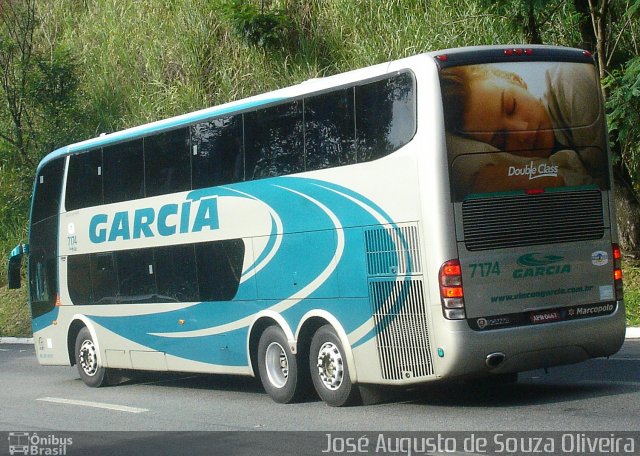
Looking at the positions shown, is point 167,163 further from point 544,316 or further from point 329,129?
point 544,316

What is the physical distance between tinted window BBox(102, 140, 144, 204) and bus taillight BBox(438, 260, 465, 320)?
5898 millimetres

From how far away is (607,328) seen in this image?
1111 cm

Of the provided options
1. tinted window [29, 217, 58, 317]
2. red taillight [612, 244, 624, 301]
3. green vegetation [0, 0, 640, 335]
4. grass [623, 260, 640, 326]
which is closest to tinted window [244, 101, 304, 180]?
red taillight [612, 244, 624, 301]

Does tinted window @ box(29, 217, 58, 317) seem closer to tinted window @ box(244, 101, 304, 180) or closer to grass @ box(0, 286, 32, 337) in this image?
tinted window @ box(244, 101, 304, 180)

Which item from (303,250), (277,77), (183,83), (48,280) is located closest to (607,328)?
(303,250)

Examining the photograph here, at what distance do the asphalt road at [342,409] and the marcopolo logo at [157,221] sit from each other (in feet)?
7.19

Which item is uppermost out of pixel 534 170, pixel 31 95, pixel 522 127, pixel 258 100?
pixel 31 95

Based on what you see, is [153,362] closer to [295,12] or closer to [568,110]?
[568,110]

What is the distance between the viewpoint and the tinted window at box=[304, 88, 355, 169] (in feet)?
38.2

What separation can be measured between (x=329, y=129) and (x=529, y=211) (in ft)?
7.96

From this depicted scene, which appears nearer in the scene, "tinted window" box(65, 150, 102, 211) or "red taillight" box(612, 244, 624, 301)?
"red taillight" box(612, 244, 624, 301)

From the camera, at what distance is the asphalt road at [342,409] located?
9.83 m

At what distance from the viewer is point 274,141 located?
12.7m

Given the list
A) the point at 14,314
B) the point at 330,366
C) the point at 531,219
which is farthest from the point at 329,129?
the point at 14,314
